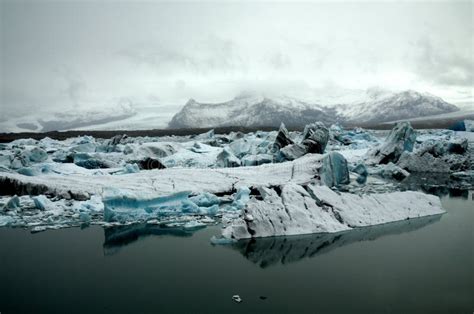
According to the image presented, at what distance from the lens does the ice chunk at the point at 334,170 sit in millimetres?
10422

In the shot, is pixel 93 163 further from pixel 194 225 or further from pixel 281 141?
pixel 194 225

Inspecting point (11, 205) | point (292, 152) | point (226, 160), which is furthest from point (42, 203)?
point (292, 152)

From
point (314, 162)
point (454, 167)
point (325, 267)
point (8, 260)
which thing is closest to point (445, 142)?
point (454, 167)

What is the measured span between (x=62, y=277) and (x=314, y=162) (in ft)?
24.6

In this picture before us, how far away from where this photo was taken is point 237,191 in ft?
30.1

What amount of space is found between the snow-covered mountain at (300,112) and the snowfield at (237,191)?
364ft

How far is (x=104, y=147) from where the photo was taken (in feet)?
63.4

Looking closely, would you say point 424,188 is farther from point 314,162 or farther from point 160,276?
point 160,276

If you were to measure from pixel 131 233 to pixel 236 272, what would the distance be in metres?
2.35

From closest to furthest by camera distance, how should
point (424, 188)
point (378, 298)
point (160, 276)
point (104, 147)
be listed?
point (378, 298), point (160, 276), point (424, 188), point (104, 147)

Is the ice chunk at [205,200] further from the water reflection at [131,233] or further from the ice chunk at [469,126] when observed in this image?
the ice chunk at [469,126]

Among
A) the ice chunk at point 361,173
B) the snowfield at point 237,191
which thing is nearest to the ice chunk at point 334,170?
the snowfield at point 237,191

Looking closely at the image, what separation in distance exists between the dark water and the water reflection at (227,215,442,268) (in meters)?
0.02

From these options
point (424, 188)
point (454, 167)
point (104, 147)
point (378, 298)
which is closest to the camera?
point (378, 298)
